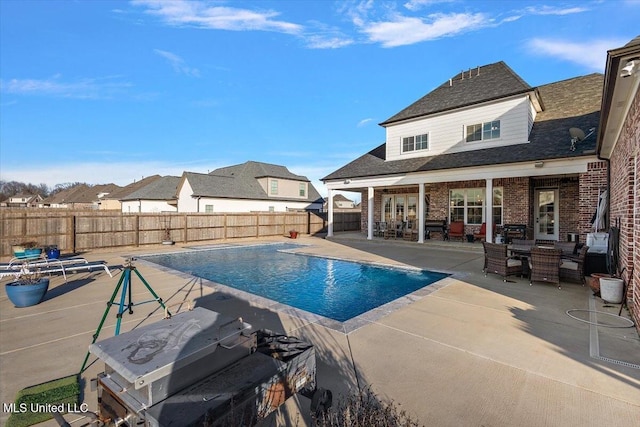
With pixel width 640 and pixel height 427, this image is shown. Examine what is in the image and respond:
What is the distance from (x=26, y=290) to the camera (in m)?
5.71

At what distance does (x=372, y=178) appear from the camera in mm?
16734

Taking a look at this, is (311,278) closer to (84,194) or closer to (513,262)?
(513,262)

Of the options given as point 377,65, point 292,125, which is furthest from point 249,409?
point 292,125

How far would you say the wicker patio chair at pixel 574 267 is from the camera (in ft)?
23.5

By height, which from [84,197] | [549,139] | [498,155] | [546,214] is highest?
[549,139]

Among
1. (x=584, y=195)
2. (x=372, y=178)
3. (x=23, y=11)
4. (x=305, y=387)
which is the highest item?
(x=23, y=11)

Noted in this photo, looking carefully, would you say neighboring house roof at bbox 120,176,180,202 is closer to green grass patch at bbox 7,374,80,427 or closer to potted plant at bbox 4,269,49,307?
potted plant at bbox 4,269,49,307

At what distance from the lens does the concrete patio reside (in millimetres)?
2730

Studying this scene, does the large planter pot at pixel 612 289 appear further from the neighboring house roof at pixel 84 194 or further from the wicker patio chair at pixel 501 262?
the neighboring house roof at pixel 84 194

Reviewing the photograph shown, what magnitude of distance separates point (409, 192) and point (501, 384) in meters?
16.0

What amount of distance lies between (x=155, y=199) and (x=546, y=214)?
32.5 metres

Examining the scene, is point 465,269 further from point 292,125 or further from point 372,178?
point 292,125

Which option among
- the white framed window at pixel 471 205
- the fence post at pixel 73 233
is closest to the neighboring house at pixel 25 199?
the fence post at pixel 73 233

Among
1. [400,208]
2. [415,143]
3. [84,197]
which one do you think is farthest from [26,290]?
[84,197]
